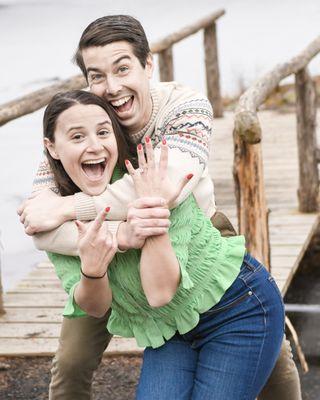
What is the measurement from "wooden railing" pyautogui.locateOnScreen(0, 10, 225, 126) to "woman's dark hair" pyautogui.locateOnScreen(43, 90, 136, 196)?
1856 millimetres

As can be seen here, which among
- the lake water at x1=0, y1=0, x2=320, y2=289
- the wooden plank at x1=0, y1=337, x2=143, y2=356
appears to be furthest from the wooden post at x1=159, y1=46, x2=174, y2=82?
the wooden plank at x1=0, y1=337, x2=143, y2=356

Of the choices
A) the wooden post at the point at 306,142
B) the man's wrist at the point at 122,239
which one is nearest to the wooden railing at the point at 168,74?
the wooden post at the point at 306,142

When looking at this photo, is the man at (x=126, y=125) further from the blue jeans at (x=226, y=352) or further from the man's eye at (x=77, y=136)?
the blue jeans at (x=226, y=352)

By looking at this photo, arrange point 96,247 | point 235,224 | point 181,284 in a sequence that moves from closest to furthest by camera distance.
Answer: point 96,247 → point 181,284 → point 235,224

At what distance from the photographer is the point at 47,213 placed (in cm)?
243

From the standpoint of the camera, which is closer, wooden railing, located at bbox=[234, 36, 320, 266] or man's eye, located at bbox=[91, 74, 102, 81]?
man's eye, located at bbox=[91, 74, 102, 81]

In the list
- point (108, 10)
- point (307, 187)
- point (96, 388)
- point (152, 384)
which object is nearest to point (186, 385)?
point (152, 384)

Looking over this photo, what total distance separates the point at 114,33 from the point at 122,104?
0.59 feet

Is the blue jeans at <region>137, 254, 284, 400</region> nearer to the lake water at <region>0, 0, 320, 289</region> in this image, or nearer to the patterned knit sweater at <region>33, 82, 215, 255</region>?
the patterned knit sweater at <region>33, 82, 215, 255</region>

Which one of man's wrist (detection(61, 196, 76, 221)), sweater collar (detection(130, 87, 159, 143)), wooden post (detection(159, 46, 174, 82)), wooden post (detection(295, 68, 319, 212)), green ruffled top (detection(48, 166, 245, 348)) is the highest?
sweater collar (detection(130, 87, 159, 143))

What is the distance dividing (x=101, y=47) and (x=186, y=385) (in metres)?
0.86

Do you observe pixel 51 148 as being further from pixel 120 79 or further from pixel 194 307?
pixel 194 307

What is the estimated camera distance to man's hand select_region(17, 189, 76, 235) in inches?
95.3

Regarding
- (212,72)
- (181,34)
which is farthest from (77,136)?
(212,72)
